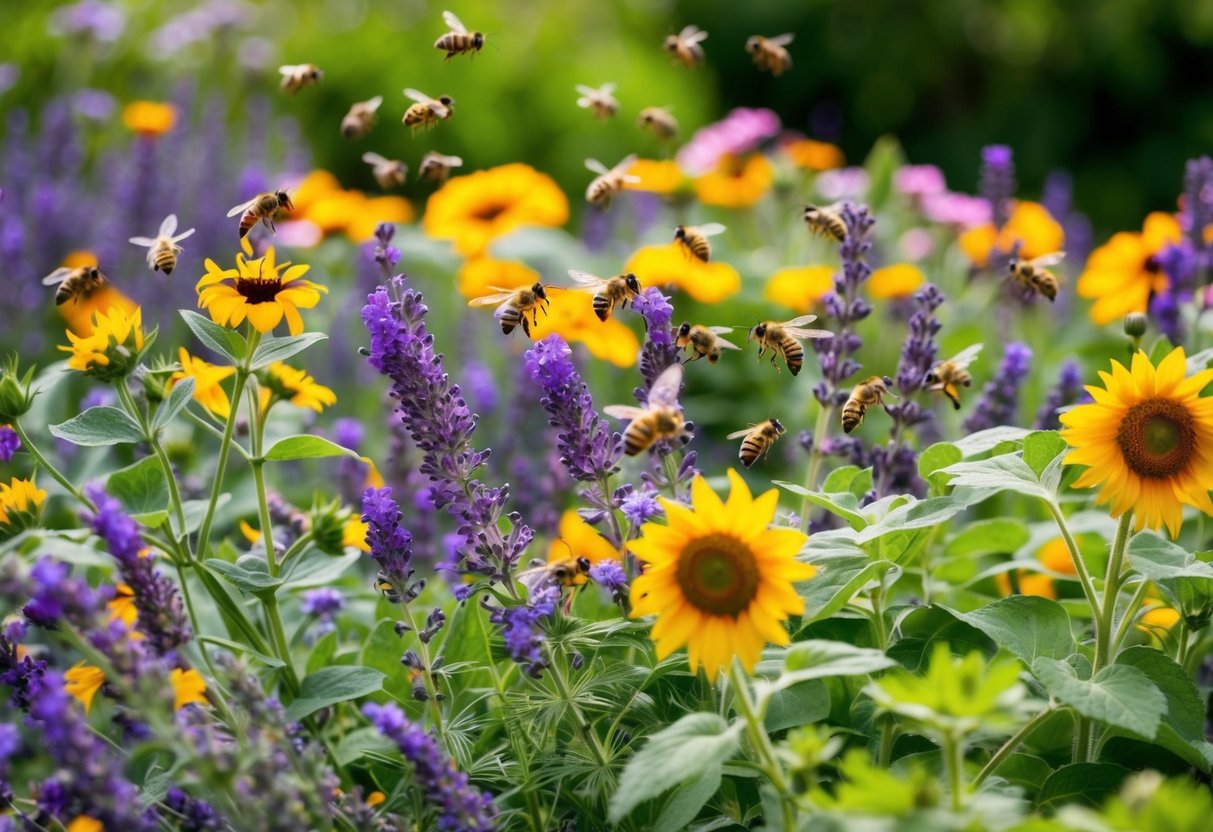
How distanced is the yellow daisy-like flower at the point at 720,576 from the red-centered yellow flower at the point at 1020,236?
238cm

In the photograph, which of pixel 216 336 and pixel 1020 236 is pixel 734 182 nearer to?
pixel 1020 236

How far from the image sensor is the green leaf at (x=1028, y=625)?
5.98 ft

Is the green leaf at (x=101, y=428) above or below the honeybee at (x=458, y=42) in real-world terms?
below

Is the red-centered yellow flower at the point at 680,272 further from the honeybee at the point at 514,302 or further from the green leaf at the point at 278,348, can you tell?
the green leaf at the point at 278,348

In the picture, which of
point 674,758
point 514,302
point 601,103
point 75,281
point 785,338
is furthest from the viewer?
point 601,103

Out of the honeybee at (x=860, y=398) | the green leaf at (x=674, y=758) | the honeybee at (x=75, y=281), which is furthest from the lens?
the honeybee at (x=75, y=281)

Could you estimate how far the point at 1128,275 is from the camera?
3.18 m

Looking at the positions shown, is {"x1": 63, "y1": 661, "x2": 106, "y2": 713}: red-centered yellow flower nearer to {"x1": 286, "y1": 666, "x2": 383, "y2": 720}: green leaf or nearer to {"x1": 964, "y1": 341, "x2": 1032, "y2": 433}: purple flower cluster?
{"x1": 286, "y1": 666, "x2": 383, "y2": 720}: green leaf

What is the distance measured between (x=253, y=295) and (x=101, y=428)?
0.31 m

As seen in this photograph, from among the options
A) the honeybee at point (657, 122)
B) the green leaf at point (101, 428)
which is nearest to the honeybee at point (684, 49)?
the honeybee at point (657, 122)

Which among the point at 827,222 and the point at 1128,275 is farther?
the point at 1128,275

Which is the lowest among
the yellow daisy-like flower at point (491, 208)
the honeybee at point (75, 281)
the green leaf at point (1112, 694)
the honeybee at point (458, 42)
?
the yellow daisy-like flower at point (491, 208)

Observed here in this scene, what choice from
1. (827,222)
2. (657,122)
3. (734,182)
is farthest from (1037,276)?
(734,182)

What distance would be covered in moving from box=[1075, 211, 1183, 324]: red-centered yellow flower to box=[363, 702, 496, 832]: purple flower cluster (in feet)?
7.12
